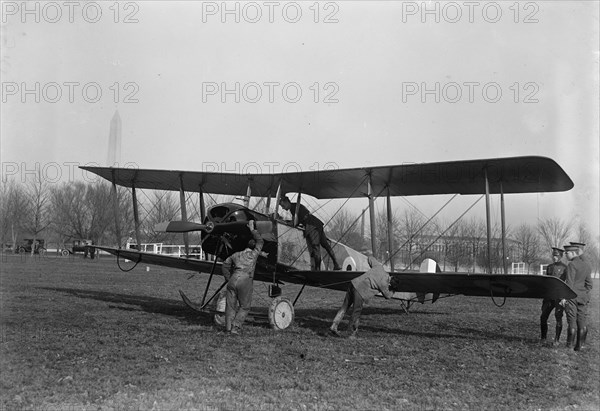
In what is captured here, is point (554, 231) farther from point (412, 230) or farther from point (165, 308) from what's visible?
point (165, 308)

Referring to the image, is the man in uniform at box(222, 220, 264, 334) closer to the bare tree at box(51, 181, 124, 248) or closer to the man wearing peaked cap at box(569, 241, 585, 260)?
the man wearing peaked cap at box(569, 241, 585, 260)

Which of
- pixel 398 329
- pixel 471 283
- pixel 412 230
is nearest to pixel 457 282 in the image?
pixel 471 283

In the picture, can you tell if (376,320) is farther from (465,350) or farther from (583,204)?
(583,204)

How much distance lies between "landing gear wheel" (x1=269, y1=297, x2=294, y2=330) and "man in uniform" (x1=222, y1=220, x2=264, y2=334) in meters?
0.63

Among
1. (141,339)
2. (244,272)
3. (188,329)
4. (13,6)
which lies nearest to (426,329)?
(244,272)

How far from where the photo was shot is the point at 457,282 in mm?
8898

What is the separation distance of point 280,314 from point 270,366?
3149 mm

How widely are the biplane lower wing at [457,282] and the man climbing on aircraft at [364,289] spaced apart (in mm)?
499

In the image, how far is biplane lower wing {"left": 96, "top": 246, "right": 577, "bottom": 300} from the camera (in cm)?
811

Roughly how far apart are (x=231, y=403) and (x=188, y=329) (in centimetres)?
429

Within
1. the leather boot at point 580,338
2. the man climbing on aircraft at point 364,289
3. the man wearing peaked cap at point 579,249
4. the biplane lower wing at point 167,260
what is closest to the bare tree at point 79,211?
the biplane lower wing at point 167,260

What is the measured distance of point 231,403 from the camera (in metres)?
4.52

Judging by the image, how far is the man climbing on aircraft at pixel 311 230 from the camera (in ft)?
34.0

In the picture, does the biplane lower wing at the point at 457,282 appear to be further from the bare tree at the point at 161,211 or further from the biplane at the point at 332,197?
the bare tree at the point at 161,211
